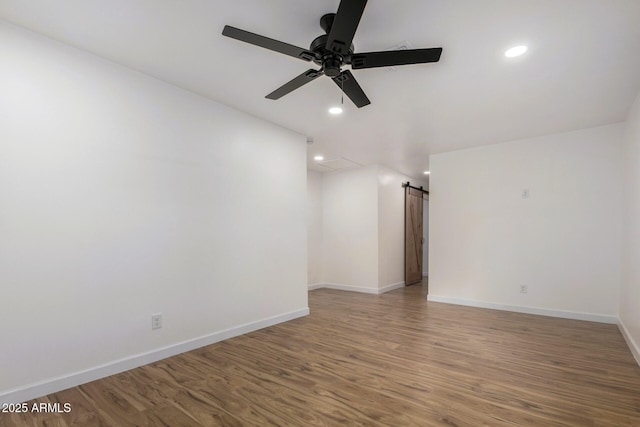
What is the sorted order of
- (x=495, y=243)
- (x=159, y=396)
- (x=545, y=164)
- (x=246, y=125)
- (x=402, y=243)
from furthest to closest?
(x=402, y=243) → (x=495, y=243) → (x=545, y=164) → (x=246, y=125) → (x=159, y=396)

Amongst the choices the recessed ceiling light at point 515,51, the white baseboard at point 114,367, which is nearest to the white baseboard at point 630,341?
the recessed ceiling light at point 515,51

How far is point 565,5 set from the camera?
1844 mm

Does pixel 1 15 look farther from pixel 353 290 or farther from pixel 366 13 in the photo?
pixel 353 290

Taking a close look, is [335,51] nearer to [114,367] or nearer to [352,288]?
[114,367]

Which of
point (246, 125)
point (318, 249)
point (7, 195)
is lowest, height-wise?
point (318, 249)

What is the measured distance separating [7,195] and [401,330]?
12.5ft

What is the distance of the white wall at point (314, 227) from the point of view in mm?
6375

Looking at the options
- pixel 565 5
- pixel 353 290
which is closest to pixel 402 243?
pixel 353 290

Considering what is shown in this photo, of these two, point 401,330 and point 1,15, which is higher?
point 1,15

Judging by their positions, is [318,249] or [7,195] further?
[318,249]

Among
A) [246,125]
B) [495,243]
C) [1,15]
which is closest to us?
[1,15]

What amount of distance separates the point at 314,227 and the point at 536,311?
4.03 meters

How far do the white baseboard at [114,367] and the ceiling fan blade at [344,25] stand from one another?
2.87 m

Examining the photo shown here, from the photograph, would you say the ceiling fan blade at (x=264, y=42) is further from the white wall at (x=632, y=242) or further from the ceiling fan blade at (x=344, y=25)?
the white wall at (x=632, y=242)
